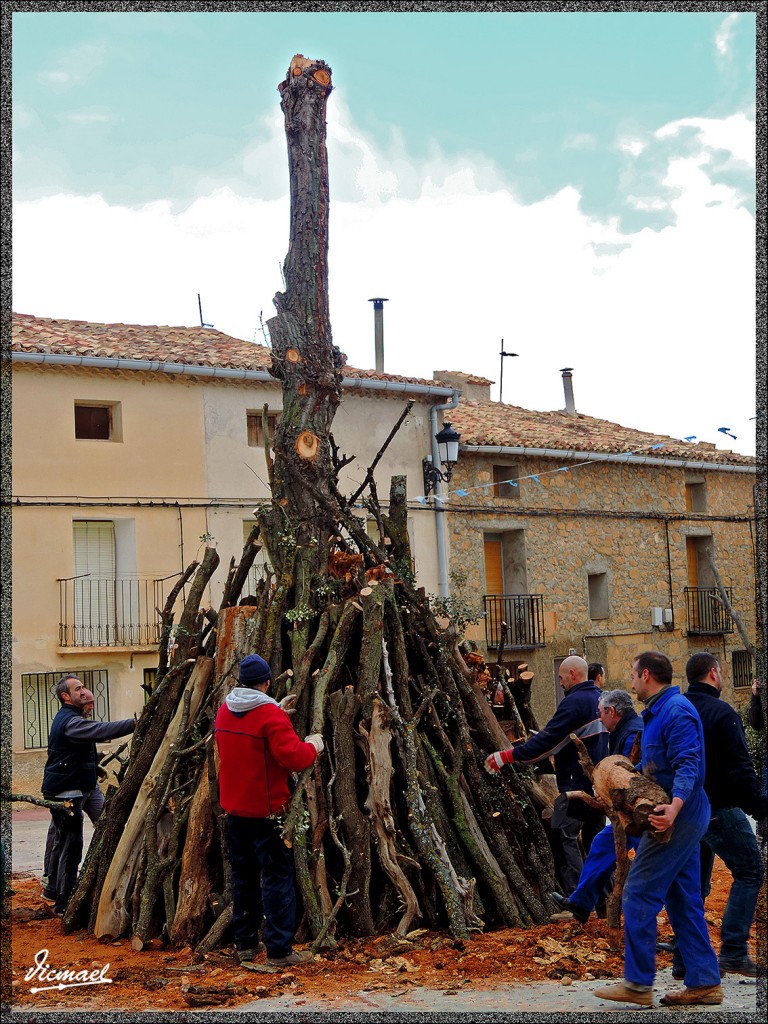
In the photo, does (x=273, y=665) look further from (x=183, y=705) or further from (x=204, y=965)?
(x=204, y=965)

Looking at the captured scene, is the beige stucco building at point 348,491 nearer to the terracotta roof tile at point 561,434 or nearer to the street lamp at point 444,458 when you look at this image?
the terracotta roof tile at point 561,434

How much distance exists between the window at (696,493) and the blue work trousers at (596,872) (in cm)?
1975

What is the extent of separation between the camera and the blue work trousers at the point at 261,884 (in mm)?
5922

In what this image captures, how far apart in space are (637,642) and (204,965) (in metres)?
18.8

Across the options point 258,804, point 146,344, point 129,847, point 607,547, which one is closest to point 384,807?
point 258,804

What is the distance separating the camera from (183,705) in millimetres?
7359

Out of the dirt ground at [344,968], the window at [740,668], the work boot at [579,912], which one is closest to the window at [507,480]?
the window at [740,668]

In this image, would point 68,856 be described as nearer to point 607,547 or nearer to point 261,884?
point 261,884

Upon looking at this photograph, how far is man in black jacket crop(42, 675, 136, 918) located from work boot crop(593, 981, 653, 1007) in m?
3.73

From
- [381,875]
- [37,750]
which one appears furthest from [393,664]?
[37,750]

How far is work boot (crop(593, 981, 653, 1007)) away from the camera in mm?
4992

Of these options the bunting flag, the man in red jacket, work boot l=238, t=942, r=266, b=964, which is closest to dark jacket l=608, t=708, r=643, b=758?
the man in red jacket

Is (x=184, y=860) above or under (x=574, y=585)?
under

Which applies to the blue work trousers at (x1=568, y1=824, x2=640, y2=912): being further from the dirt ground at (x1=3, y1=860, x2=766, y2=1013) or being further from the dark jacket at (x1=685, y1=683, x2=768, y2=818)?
the dark jacket at (x1=685, y1=683, x2=768, y2=818)
